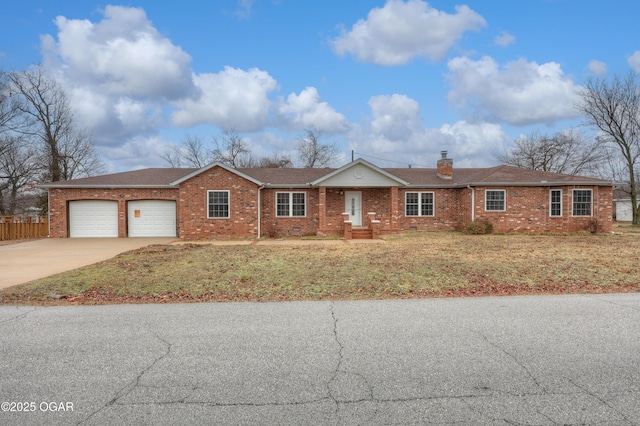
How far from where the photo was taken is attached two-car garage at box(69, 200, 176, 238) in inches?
844

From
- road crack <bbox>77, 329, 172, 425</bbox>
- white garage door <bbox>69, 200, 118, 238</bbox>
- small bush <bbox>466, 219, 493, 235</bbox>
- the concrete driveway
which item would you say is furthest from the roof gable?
road crack <bbox>77, 329, 172, 425</bbox>

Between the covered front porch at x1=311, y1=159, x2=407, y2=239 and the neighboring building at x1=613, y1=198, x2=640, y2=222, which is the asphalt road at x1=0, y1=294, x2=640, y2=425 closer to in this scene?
the covered front porch at x1=311, y1=159, x2=407, y2=239

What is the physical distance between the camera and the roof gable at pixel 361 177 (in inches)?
831

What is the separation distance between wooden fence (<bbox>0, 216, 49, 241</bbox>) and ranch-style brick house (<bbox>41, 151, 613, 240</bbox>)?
3.08 ft

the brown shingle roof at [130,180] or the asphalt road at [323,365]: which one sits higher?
the brown shingle roof at [130,180]

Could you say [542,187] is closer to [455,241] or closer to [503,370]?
[455,241]

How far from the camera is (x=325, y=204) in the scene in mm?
21703

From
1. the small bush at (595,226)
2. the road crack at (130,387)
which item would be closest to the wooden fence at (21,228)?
the road crack at (130,387)

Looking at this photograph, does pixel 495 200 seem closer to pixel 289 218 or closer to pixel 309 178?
pixel 309 178

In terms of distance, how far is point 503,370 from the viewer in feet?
13.1

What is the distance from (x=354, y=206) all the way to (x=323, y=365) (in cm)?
1860

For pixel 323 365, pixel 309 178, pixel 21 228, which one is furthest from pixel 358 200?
pixel 323 365

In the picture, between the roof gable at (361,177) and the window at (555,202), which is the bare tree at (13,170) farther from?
the window at (555,202)

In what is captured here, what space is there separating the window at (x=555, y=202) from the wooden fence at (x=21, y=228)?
27.1 m
